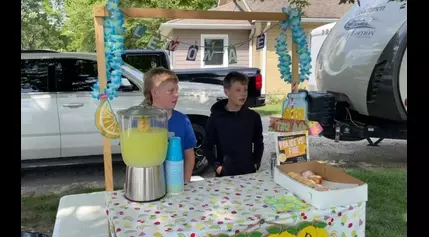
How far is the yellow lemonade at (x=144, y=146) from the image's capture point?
2.04 metres

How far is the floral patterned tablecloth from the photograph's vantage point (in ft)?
6.14

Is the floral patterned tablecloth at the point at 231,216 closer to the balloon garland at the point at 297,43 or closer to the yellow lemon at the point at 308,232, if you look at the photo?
the yellow lemon at the point at 308,232

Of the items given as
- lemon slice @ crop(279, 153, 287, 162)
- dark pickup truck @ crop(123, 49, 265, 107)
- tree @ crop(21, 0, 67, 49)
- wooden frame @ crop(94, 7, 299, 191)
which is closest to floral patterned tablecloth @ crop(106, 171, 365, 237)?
lemon slice @ crop(279, 153, 287, 162)

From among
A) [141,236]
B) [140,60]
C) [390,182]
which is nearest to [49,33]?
[140,60]

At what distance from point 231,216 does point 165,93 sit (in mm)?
920

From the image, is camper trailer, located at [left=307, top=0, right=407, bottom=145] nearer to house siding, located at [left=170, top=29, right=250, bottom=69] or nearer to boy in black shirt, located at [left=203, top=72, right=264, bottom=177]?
boy in black shirt, located at [left=203, top=72, right=264, bottom=177]

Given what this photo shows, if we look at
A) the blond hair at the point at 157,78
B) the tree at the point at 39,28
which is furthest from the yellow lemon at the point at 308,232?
the tree at the point at 39,28

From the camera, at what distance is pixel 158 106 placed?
2562 millimetres

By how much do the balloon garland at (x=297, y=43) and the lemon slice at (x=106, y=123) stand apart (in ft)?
5.70

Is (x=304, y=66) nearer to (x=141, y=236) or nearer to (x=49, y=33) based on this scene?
(x=141, y=236)
